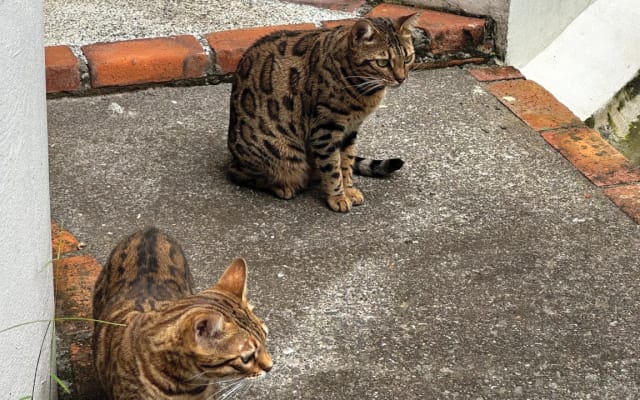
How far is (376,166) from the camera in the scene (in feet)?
15.2

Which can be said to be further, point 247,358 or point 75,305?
point 75,305

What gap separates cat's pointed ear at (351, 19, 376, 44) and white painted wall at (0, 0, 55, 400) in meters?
1.76

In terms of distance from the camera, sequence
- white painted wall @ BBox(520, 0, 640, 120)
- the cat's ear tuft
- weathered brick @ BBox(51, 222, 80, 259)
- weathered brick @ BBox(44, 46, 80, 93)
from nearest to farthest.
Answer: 1. the cat's ear tuft
2. weathered brick @ BBox(51, 222, 80, 259)
3. weathered brick @ BBox(44, 46, 80, 93)
4. white painted wall @ BBox(520, 0, 640, 120)

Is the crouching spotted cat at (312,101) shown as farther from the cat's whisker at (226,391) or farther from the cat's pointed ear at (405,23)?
the cat's whisker at (226,391)

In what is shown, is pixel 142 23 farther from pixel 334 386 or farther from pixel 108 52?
pixel 334 386

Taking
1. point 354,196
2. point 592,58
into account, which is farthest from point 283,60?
point 592,58

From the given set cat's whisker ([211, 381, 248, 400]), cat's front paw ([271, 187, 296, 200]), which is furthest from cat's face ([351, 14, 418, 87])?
cat's whisker ([211, 381, 248, 400])

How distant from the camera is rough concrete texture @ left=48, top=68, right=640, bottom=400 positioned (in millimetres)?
3428

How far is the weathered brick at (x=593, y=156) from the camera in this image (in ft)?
15.1

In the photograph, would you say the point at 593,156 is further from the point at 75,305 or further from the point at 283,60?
the point at 75,305

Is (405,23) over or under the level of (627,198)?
over

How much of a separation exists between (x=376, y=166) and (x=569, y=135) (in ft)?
3.52

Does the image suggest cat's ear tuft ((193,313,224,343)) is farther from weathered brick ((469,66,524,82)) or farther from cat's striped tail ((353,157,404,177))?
weathered brick ((469,66,524,82))

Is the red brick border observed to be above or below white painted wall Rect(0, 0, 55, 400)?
below
